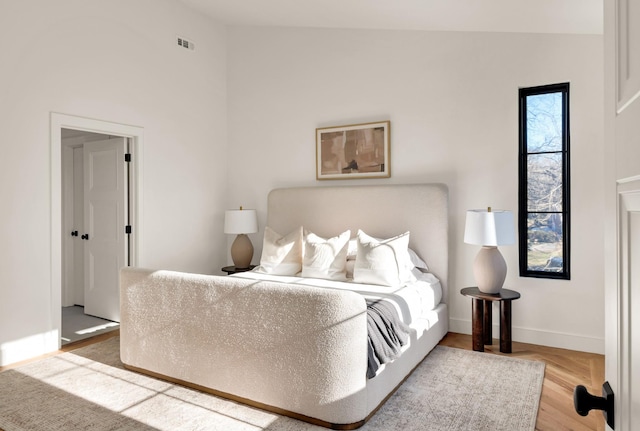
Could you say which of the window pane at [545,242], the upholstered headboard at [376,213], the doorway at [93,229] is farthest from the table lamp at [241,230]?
the window pane at [545,242]

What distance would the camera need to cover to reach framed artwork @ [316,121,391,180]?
4559 mm

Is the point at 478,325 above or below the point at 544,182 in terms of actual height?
below

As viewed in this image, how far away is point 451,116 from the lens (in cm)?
420

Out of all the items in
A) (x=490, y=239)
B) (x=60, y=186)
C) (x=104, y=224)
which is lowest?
(x=490, y=239)

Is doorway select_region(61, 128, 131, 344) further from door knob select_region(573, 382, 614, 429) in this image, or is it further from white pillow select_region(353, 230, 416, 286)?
door knob select_region(573, 382, 614, 429)

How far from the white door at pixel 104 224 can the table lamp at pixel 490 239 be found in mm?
3598

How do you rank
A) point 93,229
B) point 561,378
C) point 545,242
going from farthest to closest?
point 93,229, point 545,242, point 561,378

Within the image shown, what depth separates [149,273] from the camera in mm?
3154

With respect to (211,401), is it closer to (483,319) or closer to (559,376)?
(483,319)

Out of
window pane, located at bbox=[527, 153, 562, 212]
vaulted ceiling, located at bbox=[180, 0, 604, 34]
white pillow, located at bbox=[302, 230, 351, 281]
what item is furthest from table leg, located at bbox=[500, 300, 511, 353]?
vaulted ceiling, located at bbox=[180, 0, 604, 34]

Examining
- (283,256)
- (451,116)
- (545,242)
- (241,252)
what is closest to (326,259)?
(283,256)

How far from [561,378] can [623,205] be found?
10.2 feet

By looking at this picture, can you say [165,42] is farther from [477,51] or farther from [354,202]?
[477,51]

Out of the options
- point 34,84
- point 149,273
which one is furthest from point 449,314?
point 34,84
